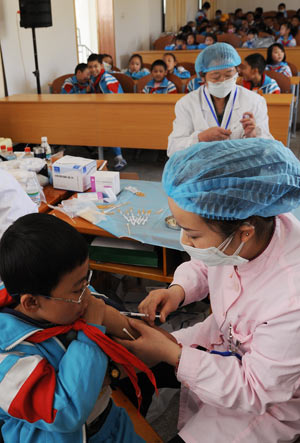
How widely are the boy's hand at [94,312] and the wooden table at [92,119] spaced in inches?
117

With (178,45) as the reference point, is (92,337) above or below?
below

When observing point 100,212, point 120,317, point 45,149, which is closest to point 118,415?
point 120,317

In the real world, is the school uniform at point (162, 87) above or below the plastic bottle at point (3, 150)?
above

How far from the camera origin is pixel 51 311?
883 millimetres

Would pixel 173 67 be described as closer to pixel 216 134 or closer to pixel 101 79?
pixel 101 79

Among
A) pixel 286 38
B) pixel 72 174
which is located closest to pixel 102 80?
pixel 72 174

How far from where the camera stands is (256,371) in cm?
89

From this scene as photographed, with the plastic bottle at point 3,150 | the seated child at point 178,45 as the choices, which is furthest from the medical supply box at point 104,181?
the seated child at point 178,45

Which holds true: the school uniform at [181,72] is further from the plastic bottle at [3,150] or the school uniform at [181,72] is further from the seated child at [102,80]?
the plastic bottle at [3,150]

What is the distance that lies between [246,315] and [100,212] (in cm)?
113

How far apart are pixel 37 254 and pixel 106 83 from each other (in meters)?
4.30

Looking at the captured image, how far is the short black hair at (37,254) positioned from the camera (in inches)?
32.0

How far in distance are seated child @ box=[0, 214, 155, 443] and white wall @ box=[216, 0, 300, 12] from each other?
16204 millimetres

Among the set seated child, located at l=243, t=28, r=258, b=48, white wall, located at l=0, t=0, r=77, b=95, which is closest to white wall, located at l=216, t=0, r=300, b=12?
seated child, located at l=243, t=28, r=258, b=48
